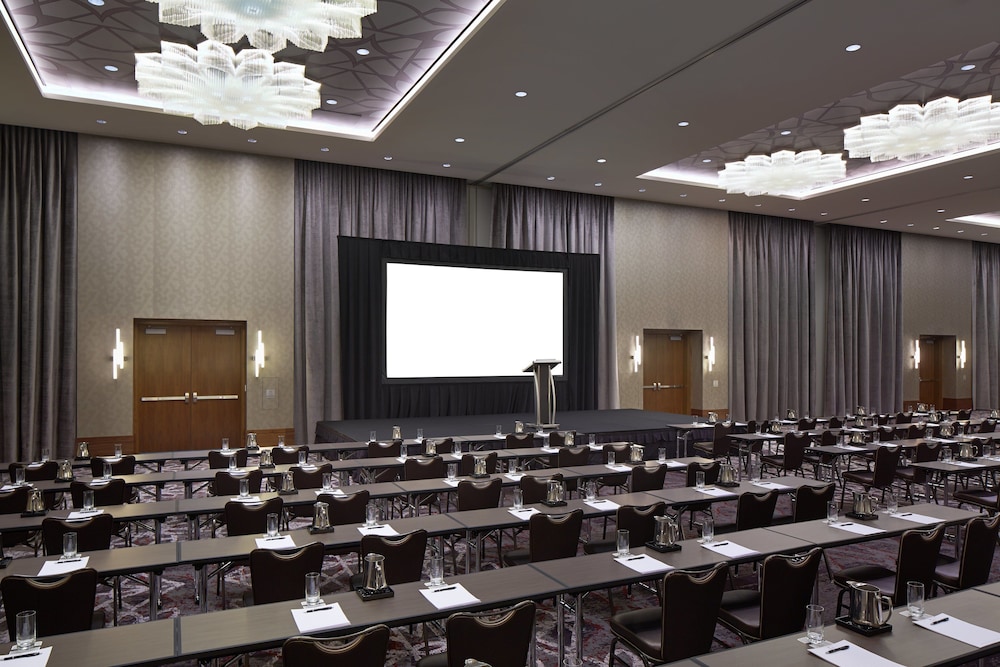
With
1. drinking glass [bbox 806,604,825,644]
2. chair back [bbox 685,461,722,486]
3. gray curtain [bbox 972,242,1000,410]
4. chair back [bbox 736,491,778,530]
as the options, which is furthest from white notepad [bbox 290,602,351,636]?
gray curtain [bbox 972,242,1000,410]

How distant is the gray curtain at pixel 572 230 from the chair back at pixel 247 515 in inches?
368

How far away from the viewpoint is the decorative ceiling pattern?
292 inches

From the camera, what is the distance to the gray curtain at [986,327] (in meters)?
20.3

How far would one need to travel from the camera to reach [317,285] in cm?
1219

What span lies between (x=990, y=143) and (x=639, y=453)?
8.76 m

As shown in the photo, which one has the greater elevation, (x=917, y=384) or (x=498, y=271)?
(x=498, y=271)

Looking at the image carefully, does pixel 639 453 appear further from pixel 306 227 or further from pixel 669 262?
pixel 669 262

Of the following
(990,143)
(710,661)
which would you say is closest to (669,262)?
(990,143)

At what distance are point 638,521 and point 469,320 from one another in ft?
28.5

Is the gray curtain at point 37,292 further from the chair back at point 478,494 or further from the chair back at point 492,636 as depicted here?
the chair back at point 492,636

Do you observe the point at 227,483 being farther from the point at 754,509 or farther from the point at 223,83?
the point at 754,509

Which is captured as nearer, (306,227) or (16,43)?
(16,43)

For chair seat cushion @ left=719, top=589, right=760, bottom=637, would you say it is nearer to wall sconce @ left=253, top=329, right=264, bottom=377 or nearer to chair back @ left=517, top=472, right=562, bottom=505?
chair back @ left=517, top=472, right=562, bottom=505

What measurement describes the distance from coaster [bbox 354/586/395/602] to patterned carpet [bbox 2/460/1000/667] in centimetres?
98
